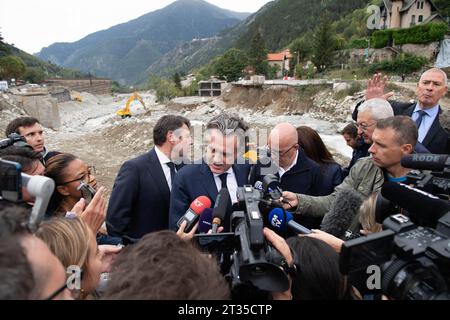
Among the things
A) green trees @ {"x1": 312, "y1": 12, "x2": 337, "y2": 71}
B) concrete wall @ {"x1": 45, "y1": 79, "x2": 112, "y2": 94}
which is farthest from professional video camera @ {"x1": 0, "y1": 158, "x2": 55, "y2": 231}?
concrete wall @ {"x1": 45, "y1": 79, "x2": 112, "y2": 94}

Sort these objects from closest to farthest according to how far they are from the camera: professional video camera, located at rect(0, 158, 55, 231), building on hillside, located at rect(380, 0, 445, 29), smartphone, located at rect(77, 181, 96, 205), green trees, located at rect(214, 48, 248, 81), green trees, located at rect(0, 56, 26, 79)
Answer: professional video camera, located at rect(0, 158, 55, 231) → smartphone, located at rect(77, 181, 96, 205) → building on hillside, located at rect(380, 0, 445, 29) → green trees, located at rect(0, 56, 26, 79) → green trees, located at rect(214, 48, 248, 81)

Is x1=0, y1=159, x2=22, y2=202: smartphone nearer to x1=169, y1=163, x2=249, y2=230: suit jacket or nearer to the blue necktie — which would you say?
x1=169, y1=163, x2=249, y2=230: suit jacket

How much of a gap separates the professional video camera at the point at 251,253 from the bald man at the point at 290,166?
5.06 ft

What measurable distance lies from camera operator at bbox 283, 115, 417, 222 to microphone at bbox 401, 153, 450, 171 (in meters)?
0.81

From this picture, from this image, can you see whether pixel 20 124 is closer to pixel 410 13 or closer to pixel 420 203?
pixel 420 203

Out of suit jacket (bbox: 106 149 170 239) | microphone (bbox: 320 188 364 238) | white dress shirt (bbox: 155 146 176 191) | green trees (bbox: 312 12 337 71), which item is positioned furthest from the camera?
green trees (bbox: 312 12 337 71)

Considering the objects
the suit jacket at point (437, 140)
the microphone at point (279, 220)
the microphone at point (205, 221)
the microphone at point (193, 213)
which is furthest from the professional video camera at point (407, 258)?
the suit jacket at point (437, 140)

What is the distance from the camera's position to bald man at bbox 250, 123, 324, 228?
311cm

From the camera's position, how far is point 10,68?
4728 centimetres

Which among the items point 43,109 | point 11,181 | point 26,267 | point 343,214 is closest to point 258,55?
point 43,109

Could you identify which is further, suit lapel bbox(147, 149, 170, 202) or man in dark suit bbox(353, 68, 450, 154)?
man in dark suit bbox(353, 68, 450, 154)

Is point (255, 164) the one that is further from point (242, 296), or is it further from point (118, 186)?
point (242, 296)

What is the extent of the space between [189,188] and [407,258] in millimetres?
1827

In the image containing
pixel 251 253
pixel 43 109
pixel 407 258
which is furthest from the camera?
pixel 43 109
